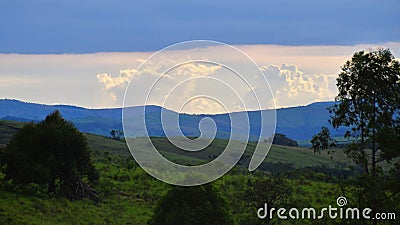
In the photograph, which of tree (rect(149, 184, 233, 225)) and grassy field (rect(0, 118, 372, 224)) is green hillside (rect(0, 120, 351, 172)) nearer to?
grassy field (rect(0, 118, 372, 224))

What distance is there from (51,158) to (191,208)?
73.7 feet

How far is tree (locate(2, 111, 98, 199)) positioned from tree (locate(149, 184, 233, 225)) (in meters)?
19.7

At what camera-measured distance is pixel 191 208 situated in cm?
3975

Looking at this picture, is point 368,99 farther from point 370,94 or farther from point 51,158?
point 51,158

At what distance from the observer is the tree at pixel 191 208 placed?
3925 cm

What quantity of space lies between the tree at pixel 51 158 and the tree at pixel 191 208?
19.7 m

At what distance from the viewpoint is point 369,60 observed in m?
34.8

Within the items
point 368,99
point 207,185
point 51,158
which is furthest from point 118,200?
point 368,99

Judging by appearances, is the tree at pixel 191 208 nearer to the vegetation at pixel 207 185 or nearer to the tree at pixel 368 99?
the vegetation at pixel 207 185

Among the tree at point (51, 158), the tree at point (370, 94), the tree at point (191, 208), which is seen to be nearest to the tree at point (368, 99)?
the tree at point (370, 94)

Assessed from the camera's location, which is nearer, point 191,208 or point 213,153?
point 191,208

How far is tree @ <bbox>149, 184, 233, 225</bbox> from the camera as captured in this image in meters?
39.2

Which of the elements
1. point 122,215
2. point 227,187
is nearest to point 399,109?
point 122,215

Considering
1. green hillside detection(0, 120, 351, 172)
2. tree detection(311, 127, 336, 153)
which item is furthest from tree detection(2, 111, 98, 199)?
green hillside detection(0, 120, 351, 172)
